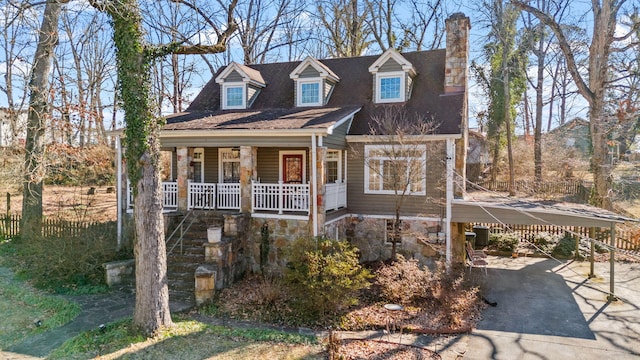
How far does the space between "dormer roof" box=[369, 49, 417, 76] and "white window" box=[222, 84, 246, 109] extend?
567 centimetres

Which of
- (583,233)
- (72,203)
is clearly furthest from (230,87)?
(583,233)

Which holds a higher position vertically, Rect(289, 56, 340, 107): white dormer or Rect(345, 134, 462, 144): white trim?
Rect(289, 56, 340, 107): white dormer

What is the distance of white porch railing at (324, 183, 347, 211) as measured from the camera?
1259 cm

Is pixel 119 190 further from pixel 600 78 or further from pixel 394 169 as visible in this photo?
pixel 600 78

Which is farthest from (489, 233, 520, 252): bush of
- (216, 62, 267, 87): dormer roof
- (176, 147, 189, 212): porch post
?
(176, 147, 189, 212): porch post

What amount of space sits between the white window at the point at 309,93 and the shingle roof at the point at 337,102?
447mm

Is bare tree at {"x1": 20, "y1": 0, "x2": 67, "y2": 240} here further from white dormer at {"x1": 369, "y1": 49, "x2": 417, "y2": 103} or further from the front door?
white dormer at {"x1": 369, "y1": 49, "x2": 417, "y2": 103}

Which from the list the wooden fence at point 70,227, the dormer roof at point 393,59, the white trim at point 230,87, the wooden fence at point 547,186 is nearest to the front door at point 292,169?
the white trim at point 230,87

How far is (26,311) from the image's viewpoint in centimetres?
942

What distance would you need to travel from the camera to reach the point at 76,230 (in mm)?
13281

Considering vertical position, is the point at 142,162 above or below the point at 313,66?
below

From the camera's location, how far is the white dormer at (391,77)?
14.8m

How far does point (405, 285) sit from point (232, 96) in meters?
10.8

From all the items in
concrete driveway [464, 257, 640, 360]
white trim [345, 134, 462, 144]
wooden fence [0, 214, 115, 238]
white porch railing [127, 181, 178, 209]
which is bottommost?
concrete driveway [464, 257, 640, 360]
